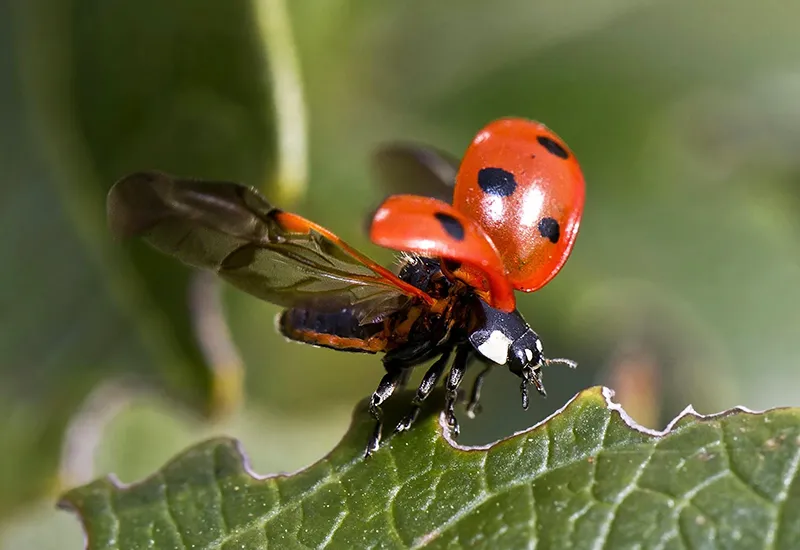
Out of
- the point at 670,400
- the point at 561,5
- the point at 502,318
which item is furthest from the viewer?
the point at 561,5

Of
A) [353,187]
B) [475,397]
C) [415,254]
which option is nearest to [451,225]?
[415,254]

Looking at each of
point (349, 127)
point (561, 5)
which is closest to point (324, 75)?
point (349, 127)

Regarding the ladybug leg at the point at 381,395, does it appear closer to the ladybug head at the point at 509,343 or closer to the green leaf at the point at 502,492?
the green leaf at the point at 502,492

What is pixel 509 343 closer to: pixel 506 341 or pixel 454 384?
pixel 506 341

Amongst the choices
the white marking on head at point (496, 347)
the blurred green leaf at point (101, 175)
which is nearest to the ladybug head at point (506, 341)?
the white marking on head at point (496, 347)

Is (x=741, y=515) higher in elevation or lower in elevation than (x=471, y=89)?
lower

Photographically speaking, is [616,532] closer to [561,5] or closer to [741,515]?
[741,515]

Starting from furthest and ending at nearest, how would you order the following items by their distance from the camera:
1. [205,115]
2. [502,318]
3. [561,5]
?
[561,5], [205,115], [502,318]
